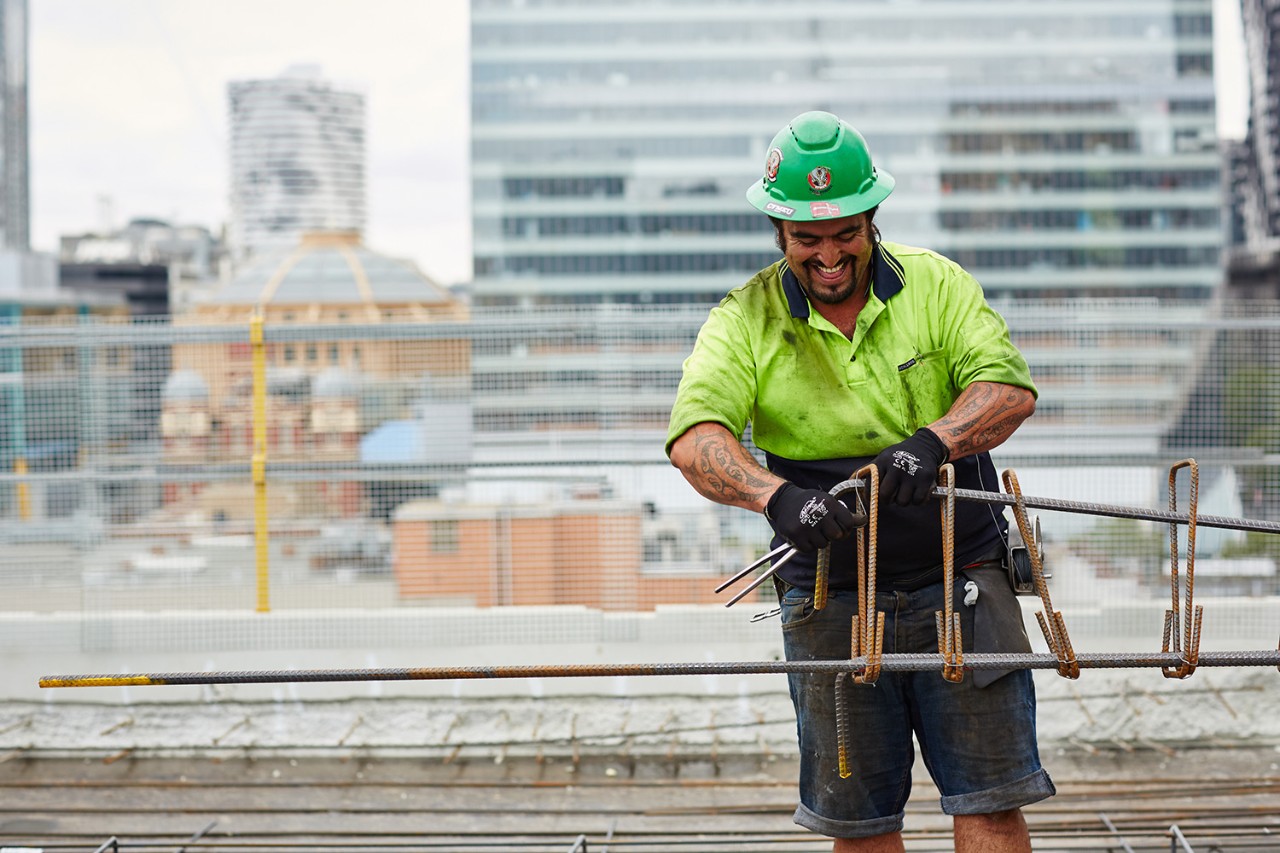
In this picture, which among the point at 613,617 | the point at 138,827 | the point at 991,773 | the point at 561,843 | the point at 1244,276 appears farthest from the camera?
the point at 1244,276

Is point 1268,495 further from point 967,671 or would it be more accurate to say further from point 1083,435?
point 967,671

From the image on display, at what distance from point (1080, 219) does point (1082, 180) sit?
12.1 ft

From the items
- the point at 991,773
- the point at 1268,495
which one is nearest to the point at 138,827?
the point at 991,773

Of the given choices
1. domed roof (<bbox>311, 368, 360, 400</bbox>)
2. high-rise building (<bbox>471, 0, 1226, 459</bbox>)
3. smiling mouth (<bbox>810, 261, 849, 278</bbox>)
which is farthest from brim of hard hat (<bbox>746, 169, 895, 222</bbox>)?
high-rise building (<bbox>471, 0, 1226, 459</bbox>)

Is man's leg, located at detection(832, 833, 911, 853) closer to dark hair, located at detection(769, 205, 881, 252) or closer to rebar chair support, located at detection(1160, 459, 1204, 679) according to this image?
rebar chair support, located at detection(1160, 459, 1204, 679)

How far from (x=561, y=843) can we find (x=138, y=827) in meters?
1.95

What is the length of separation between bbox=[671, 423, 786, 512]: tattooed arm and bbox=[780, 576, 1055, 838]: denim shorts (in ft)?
1.44

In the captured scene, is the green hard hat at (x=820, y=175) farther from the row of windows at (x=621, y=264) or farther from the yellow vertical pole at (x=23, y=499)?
the row of windows at (x=621, y=264)

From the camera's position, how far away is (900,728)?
11.1ft

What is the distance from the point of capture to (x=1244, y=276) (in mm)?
120000

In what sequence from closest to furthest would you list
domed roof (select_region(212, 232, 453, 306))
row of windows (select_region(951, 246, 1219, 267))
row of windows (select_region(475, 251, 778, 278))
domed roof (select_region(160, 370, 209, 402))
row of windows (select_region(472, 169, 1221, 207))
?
domed roof (select_region(160, 370, 209, 402)) < domed roof (select_region(212, 232, 453, 306)) < row of windows (select_region(475, 251, 778, 278)) < row of windows (select_region(951, 246, 1219, 267)) < row of windows (select_region(472, 169, 1221, 207))

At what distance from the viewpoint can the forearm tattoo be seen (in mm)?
3090

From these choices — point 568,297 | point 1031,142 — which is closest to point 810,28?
point 1031,142

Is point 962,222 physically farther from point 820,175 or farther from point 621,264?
point 820,175
